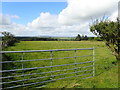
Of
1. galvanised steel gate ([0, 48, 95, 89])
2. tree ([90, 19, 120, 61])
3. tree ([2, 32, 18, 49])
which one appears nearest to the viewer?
galvanised steel gate ([0, 48, 95, 89])

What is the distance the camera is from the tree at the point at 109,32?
24.1ft

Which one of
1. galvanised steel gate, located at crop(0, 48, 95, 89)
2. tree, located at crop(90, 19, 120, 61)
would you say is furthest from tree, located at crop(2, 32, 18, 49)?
tree, located at crop(90, 19, 120, 61)

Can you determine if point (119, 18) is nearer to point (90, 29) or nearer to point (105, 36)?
point (105, 36)

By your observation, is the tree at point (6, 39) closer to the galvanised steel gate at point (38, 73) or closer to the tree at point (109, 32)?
the galvanised steel gate at point (38, 73)

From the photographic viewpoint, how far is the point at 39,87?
3832mm

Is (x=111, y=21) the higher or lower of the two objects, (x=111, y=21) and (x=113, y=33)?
the higher

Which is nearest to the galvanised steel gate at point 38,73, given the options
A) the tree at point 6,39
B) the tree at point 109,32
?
the tree at point 109,32

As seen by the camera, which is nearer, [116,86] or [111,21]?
[116,86]

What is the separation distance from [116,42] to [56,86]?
556 centimetres

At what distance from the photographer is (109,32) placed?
24.2 feet

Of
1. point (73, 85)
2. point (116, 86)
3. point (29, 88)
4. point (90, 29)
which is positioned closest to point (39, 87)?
point (29, 88)

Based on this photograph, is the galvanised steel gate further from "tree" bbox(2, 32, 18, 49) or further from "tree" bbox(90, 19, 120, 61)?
"tree" bbox(2, 32, 18, 49)

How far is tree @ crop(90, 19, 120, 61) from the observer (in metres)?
7.34

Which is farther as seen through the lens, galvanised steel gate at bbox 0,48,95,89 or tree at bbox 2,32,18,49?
tree at bbox 2,32,18,49
